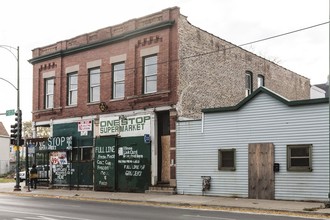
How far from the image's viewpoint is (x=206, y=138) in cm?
A: 2170

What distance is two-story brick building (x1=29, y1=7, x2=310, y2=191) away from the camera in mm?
23422

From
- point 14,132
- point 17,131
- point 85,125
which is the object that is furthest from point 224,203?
point 14,132

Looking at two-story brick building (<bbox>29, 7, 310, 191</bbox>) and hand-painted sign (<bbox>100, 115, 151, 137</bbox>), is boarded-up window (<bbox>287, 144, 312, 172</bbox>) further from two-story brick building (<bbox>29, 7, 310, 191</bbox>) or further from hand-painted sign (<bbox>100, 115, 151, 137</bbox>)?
hand-painted sign (<bbox>100, 115, 151, 137</bbox>)

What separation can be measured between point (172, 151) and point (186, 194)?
86.5 inches

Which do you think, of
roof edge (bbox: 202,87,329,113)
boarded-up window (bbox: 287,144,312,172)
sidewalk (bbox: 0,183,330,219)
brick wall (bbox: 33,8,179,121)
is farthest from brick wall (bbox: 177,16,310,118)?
boarded-up window (bbox: 287,144,312,172)

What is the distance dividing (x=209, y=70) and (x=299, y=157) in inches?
323

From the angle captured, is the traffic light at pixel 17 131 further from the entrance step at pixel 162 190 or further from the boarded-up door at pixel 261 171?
the boarded-up door at pixel 261 171

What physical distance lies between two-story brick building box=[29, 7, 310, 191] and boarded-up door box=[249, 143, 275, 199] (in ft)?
14.0

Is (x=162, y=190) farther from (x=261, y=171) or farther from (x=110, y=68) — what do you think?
(x=110, y=68)

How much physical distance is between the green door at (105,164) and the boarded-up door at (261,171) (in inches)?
324

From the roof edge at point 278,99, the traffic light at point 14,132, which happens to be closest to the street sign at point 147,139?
the roof edge at point 278,99

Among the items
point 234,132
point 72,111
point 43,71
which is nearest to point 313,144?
point 234,132

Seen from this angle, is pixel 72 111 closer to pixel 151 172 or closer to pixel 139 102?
pixel 139 102

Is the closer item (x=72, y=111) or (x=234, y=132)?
(x=234, y=132)
